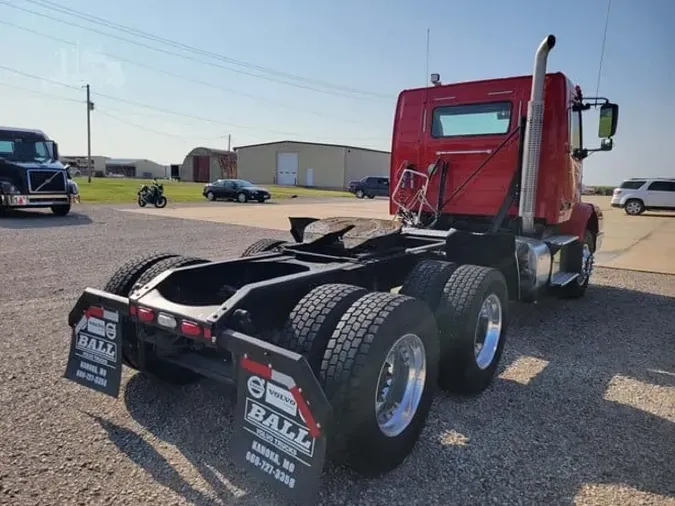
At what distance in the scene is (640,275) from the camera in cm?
882

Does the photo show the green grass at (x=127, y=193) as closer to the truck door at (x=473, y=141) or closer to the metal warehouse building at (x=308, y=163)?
the metal warehouse building at (x=308, y=163)

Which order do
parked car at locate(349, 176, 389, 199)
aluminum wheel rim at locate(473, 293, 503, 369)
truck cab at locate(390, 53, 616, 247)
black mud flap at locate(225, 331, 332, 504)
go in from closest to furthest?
black mud flap at locate(225, 331, 332, 504), aluminum wheel rim at locate(473, 293, 503, 369), truck cab at locate(390, 53, 616, 247), parked car at locate(349, 176, 389, 199)

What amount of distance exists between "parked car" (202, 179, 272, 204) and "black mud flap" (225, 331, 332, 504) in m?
27.8

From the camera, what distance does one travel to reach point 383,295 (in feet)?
9.07

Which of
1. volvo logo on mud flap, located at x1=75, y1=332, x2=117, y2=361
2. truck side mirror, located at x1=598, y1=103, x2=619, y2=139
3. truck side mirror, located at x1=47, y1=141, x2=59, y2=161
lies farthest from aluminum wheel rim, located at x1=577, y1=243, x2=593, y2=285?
truck side mirror, located at x1=47, y1=141, x2=59, y2=161

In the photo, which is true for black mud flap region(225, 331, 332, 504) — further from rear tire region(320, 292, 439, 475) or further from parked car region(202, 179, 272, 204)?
parked car region(202, 179, 272, 204)

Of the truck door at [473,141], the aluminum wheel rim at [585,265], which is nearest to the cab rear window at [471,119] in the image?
the truck door at [473,141]

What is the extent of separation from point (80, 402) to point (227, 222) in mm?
13340

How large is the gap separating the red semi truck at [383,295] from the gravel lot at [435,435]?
23 cm

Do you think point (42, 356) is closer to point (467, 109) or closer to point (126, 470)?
point (126, 470)

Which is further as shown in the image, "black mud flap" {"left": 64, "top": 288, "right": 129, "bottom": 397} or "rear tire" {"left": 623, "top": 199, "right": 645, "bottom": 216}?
"rear tire" {"left": 623, "top": 199, "right": 645, "bottom": 216}

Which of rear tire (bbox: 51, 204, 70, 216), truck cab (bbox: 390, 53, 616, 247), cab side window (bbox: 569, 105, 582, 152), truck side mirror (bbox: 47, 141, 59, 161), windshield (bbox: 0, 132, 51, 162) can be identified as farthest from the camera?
truck side mirror (bbox: 47, 141, 59, 161)

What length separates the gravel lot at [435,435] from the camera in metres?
2.48

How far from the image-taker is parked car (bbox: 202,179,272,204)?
97.2ft
